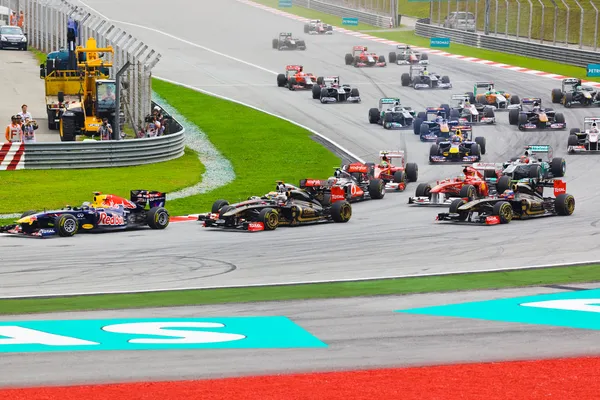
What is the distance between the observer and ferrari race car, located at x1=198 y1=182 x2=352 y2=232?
2573 cm

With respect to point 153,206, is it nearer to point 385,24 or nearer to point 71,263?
point 71,263

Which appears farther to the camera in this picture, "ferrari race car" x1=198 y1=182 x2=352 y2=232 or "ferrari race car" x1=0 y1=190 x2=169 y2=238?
"ferrari race car" x1=198 y1=182 x2=352 y2=232

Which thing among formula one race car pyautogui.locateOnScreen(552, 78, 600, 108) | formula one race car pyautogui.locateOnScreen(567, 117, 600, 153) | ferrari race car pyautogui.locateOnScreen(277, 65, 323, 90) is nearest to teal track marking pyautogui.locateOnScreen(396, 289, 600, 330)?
formula one race car pyautogui.locateOnScreen(567, 117, 600, 153)

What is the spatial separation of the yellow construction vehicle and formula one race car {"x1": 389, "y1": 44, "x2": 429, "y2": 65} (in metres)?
23.2

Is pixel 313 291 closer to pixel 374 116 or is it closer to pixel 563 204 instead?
pixel 563 204

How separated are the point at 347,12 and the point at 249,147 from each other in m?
47.1

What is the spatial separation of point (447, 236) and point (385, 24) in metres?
57.4

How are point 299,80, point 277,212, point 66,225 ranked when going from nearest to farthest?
point 66,225 → point 277,212 → point 299,80

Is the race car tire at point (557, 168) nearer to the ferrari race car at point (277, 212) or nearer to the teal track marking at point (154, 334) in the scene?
the ferrari race car at point (277, 212)

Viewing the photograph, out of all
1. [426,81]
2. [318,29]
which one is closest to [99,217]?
[426,81]

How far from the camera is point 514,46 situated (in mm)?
66500

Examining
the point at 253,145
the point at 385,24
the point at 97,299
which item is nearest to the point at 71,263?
the point at 97,299

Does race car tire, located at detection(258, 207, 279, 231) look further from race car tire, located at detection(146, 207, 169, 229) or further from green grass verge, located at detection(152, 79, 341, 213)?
green grass verge, located at detection(152, 79, 341, 213)

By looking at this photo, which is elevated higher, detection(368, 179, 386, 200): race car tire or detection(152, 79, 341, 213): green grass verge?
detection(368, 179, 386, 200): race car tire
